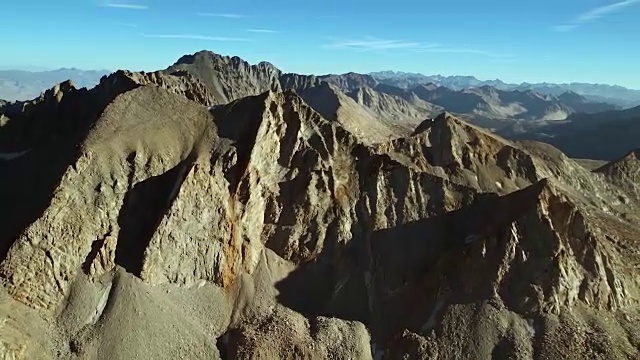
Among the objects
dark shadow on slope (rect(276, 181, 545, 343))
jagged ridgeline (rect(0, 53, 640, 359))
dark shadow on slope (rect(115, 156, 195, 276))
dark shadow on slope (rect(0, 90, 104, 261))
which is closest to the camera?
jagged ridgeline (rect(0, 53, 640, 359))

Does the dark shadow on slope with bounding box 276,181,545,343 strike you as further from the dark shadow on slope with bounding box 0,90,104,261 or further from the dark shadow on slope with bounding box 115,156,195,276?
the dark shadow on slope with bounding box 0,90,104,261

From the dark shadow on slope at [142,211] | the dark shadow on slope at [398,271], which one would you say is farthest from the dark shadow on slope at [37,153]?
the dark shadow on slope at [398,271]

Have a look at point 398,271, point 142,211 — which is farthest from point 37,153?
point 398,271

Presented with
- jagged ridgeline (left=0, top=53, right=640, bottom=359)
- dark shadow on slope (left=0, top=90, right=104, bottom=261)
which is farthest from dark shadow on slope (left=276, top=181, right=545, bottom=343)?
dark shadow on slope (left=0, top=90, right=104, bottom=261)

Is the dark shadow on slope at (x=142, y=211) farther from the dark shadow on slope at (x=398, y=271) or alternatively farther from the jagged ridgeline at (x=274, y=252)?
the dark shadow on slope at (x=398, y=271)

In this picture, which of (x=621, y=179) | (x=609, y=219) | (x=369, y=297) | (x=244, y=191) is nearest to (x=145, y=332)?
(x=244, y=191)

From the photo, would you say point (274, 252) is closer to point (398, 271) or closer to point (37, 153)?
point (398, 271)

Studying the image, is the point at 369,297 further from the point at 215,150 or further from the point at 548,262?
the point at 215,150
